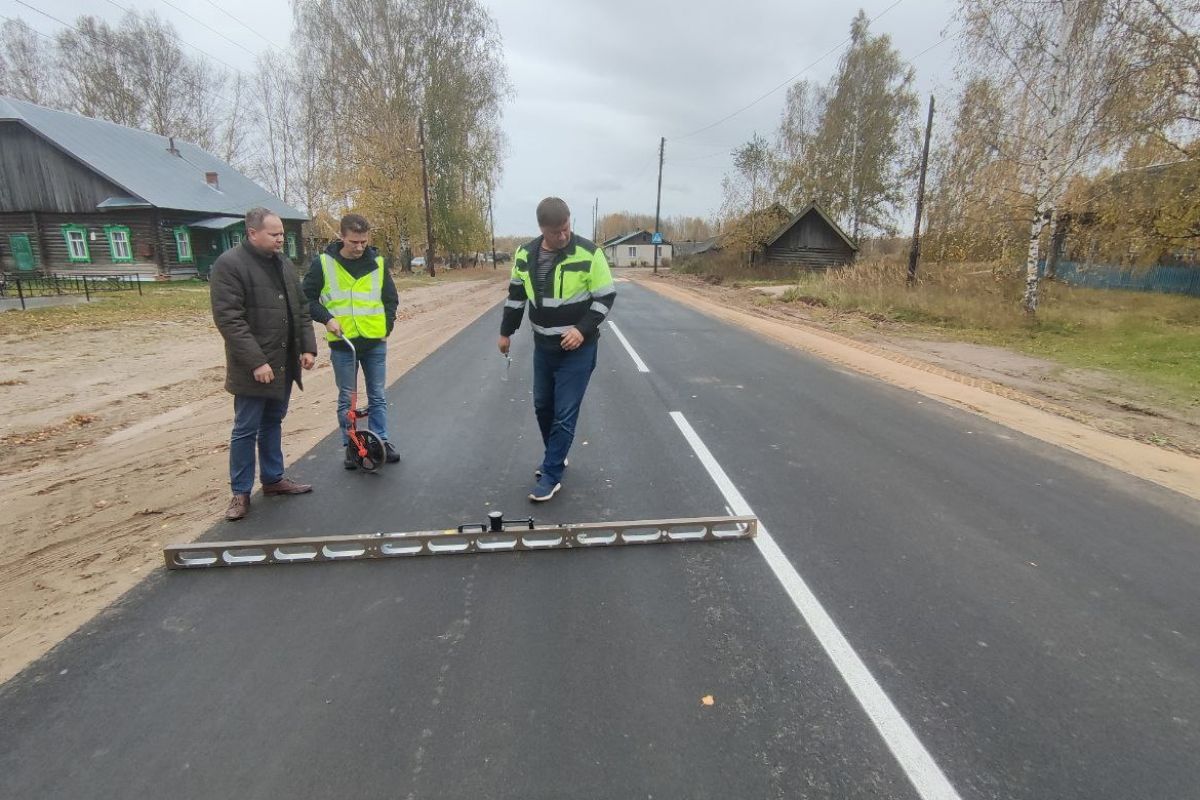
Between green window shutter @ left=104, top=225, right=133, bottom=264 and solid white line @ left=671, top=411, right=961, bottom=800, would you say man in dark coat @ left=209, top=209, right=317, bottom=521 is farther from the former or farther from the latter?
green window shutter @ left=104, top=225, right=133, bottom=264

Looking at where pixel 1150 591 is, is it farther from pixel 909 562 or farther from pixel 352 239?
pixel 352 239

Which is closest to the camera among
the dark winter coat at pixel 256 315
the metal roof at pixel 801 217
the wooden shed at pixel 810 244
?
the dark winter coat at pixel 256 315

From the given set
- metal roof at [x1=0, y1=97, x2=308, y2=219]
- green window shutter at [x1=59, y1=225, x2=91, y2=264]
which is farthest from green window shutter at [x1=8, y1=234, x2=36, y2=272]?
metal roof at [x1=0, y1=97, x2=308, y2=219]

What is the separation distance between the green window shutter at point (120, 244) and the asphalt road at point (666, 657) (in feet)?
105

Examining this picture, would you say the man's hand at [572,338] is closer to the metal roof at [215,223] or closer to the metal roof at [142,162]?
the metal roof at [142,162]

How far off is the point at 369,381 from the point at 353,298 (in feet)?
2.39

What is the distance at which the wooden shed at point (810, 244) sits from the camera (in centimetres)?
3950

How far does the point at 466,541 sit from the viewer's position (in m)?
3.70

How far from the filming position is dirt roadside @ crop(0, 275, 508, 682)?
3299 mm

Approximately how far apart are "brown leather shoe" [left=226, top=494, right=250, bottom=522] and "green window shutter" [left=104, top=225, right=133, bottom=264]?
3223 centimetres

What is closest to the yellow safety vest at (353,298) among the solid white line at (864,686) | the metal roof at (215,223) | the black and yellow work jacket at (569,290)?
the black and yellow work jacket at (569,290)

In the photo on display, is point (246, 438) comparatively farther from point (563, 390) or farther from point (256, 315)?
point (563, 390)

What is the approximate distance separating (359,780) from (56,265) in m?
37.2

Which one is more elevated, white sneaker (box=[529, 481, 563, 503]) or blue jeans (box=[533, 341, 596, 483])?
blue jeans (box=[533, 341, 596, 483])
